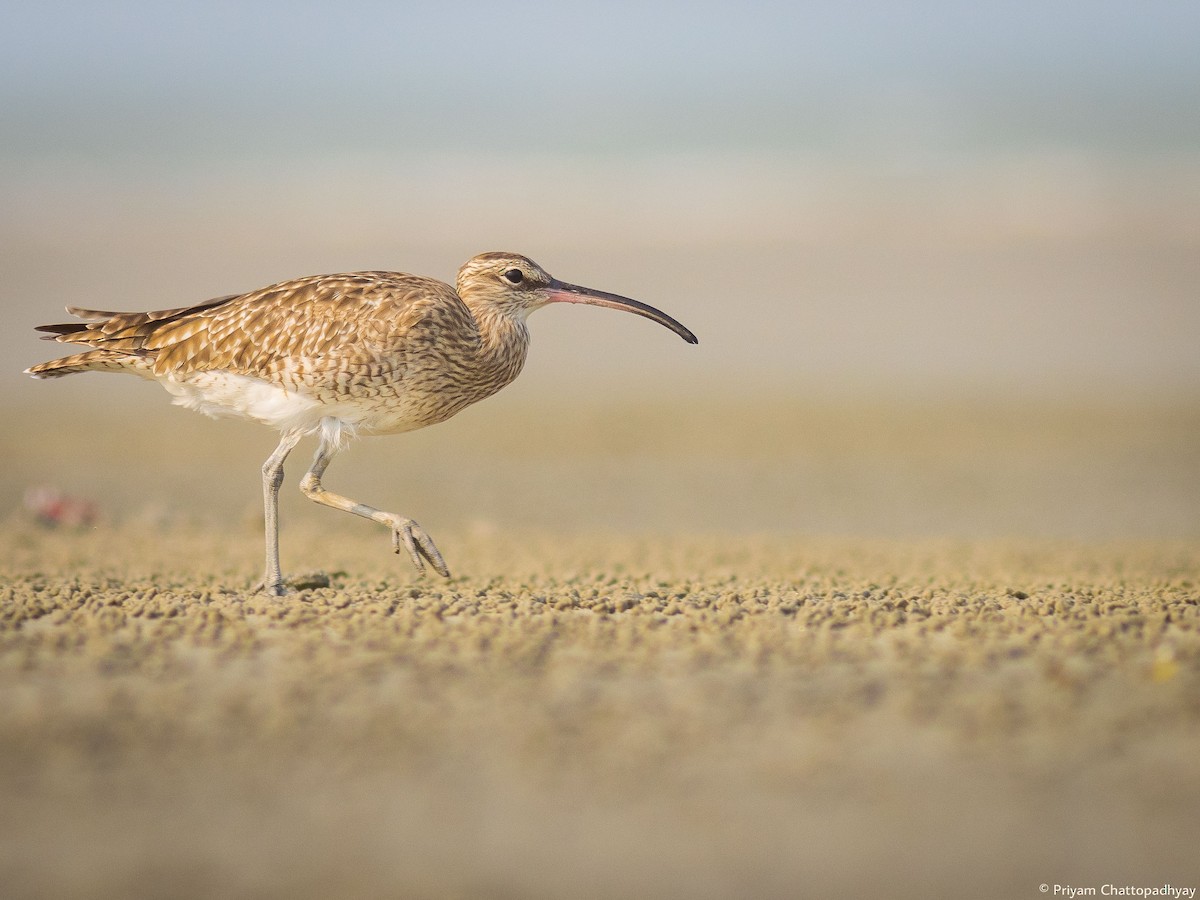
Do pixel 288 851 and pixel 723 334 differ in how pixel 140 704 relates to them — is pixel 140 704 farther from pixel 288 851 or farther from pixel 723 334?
pixel 723 334

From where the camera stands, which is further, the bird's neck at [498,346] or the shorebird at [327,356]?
the bird's neck at [498,346]

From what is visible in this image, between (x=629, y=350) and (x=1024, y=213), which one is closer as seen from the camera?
(x=629, y=350)

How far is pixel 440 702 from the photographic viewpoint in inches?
221

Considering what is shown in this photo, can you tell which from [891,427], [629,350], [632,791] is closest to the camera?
[632,791]

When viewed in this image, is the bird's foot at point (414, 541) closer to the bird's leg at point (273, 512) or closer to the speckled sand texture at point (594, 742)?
the speckled sand texture at point (594, 742)

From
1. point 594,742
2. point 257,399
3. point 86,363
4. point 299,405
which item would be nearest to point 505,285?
point 299,405

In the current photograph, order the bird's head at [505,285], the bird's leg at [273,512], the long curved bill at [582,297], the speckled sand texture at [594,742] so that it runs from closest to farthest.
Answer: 1. the speckled sand texture at [594,742]
2. the bird's leg at [273,512]
3. the bird's head at [505,285]
4. the long curved bill at [582,297]

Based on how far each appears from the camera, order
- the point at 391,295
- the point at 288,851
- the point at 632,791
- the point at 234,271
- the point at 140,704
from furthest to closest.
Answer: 1. the point at 234,271
2. the point at 391,295
3. the point at 140,704
4. the point at 632,791
5. the point at 288,851

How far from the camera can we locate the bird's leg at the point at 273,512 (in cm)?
803

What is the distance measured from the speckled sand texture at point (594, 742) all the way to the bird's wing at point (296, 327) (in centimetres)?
143

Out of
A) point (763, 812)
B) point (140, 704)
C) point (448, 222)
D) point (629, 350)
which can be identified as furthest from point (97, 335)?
point (448, 222)

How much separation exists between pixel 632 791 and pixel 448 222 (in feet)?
174

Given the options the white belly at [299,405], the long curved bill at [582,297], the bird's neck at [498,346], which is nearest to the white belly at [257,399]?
the white belly at [299,405]

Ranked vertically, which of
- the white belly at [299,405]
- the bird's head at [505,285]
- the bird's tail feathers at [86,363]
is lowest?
the white belly at [299,405]
